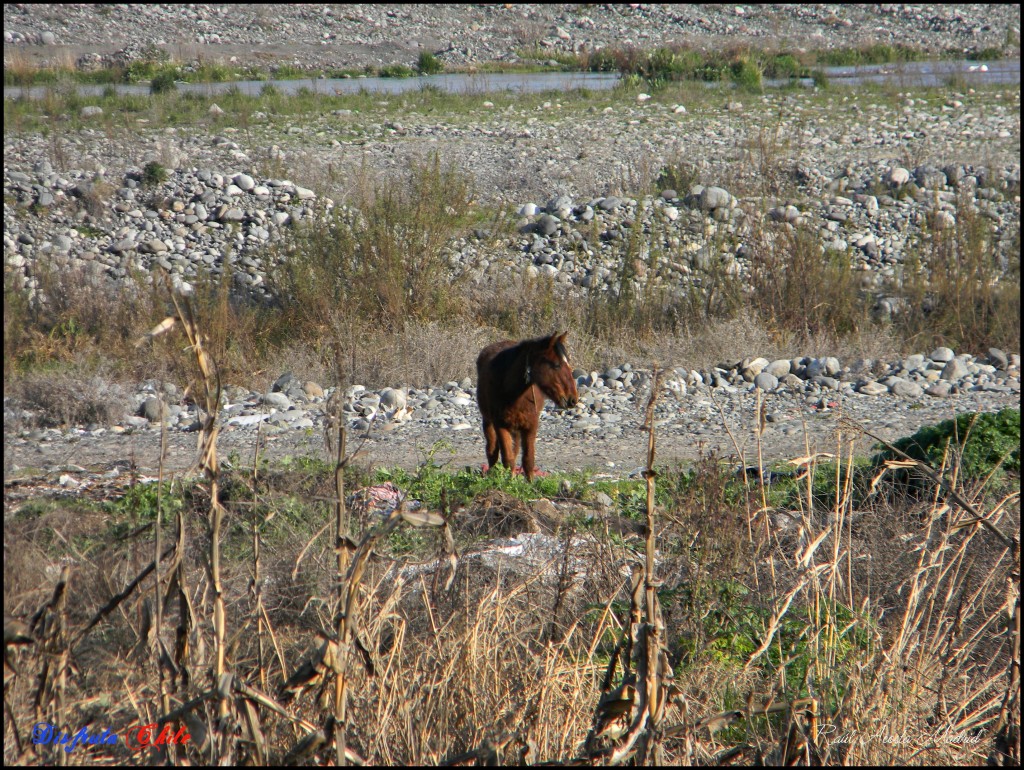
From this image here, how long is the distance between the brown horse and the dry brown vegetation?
149 centimetres

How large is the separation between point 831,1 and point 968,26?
6425 mm

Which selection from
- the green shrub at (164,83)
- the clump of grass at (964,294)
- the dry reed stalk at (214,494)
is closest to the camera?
the dry reed stalk at (214,494)

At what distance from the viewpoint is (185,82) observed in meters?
28.1

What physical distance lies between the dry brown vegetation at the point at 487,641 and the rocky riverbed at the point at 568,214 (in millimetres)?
980

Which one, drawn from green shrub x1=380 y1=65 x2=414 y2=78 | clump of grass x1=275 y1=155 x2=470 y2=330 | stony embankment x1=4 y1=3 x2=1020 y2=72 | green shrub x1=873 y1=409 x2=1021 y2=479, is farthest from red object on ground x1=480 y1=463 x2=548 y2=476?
stony embankment x1=4 y1=3 x2=1020 y2=72

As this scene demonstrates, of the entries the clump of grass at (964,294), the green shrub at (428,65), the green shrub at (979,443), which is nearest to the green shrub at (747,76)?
the green shrub at (428,65)

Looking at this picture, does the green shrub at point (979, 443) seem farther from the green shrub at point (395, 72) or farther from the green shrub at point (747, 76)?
the green shrub at point (395, 72)

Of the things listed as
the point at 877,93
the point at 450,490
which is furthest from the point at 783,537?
the point at 877,93

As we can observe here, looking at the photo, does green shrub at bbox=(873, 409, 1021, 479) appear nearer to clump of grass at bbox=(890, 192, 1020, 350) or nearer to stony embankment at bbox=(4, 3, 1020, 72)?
clump of grass at bbox=(890, 192, 1020, 350)

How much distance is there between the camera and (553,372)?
605 centimetres

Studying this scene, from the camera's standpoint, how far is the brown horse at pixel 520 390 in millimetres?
6062

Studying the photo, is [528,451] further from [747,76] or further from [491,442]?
[747,76]

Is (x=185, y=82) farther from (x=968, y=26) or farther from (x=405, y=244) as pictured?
(x=968, y=26)

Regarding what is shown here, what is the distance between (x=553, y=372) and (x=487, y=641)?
2.85m
